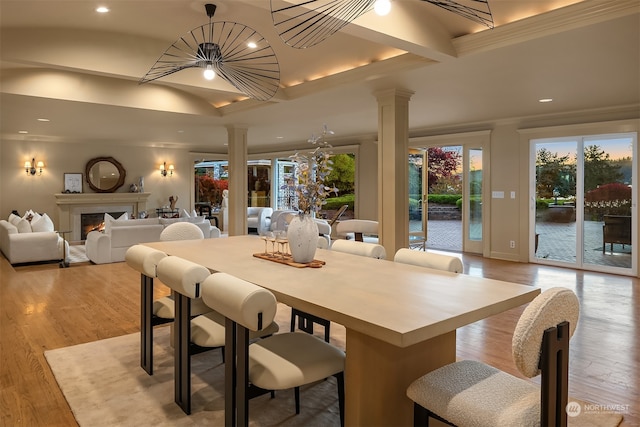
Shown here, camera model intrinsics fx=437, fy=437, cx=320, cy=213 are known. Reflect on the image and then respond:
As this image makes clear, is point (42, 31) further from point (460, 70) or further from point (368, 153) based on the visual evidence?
point (368, 153)

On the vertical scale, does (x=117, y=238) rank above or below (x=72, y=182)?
below

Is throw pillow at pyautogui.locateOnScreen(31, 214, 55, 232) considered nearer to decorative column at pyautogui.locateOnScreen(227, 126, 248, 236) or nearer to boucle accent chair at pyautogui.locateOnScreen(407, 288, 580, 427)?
decorative column at pyautogui.locateOnScreen(227, 126, 248, 236)

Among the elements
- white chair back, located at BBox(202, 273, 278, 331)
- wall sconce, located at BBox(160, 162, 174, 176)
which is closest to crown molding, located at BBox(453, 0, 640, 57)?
white chair back, located at BBox(202, 273, 278, 331)

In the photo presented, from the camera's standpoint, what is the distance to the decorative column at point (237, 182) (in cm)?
722

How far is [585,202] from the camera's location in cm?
658

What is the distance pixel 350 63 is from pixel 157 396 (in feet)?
11.4

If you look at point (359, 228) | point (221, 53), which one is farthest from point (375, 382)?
point (359, 228)

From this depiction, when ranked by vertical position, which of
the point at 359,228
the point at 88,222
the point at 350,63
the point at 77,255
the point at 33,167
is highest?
the point at 350,63

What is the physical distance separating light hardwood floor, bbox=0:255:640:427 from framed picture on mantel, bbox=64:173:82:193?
4.17 meters

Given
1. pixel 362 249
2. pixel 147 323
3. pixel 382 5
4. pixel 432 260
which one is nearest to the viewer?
pixel 382 5

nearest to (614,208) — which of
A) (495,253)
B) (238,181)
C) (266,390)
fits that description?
(495,253)

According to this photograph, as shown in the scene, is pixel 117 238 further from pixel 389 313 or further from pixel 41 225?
pixel 389 313

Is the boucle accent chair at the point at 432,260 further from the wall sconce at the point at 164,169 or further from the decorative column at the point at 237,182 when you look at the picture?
the wall sconce at the point at 164,169

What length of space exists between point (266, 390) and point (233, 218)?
18.2 feet
